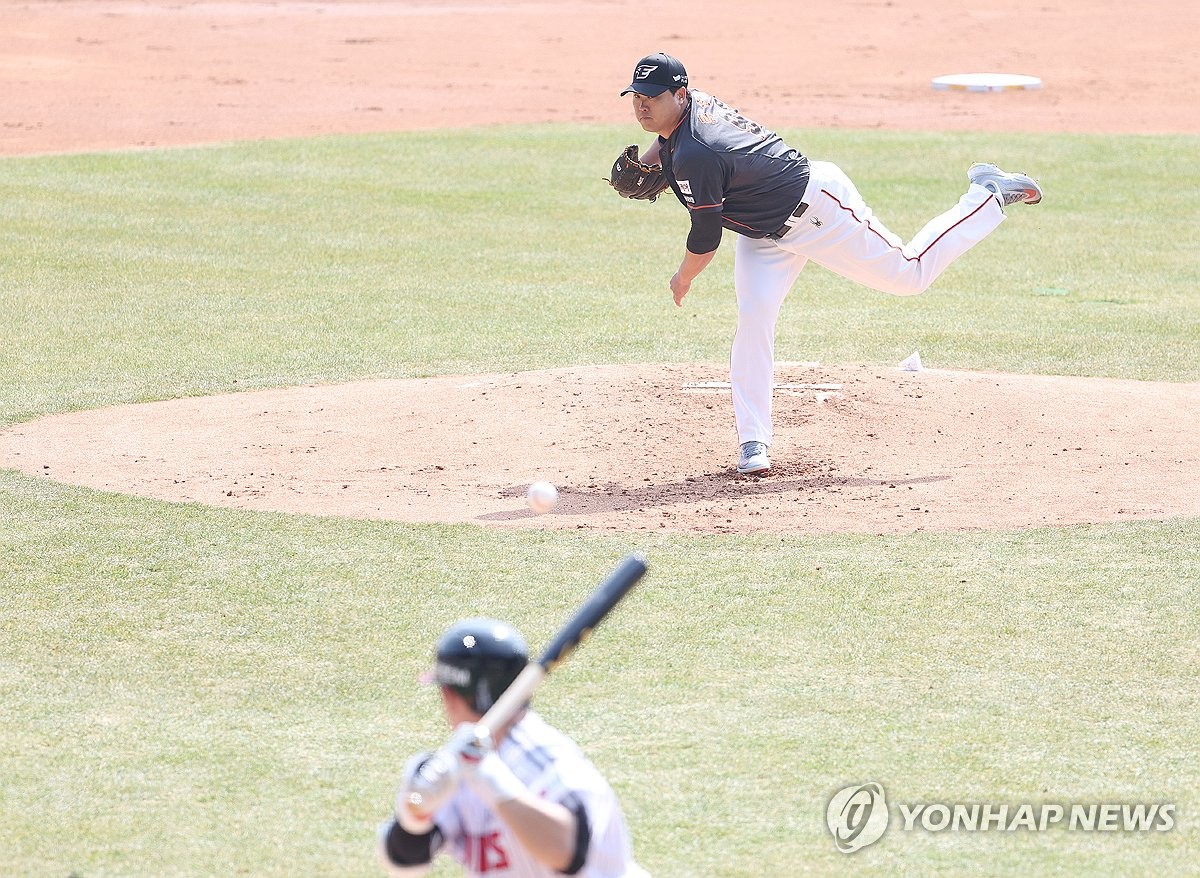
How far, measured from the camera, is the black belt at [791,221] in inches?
329

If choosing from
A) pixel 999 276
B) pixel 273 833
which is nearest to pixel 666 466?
pixel 273 833

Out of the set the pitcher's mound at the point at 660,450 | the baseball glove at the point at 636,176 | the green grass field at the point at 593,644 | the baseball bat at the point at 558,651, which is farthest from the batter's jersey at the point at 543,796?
the baseball glove at the point at 636,176

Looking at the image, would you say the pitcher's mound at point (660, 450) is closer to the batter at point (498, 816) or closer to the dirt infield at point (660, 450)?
the dirt infield at point (660, 450)

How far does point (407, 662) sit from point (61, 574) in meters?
1.88

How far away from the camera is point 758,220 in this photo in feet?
27.3

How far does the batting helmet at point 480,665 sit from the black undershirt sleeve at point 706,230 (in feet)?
16.0

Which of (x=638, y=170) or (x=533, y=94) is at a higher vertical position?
(x=638, y=170)

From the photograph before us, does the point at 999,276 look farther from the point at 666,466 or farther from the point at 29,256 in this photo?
the point at 29,256

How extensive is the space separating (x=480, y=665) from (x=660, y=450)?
569cm

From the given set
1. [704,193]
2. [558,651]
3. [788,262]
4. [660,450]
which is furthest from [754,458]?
[558,651]

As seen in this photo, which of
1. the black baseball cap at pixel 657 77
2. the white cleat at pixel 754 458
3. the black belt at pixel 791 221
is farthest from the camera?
the white cleat at pixel 754 458

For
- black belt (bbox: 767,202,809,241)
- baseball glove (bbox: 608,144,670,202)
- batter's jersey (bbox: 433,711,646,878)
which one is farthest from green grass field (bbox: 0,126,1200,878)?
baseball glove (bbox: 608,144,670,202)

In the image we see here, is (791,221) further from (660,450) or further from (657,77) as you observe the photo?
(660,450)

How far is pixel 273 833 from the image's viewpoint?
479cm
